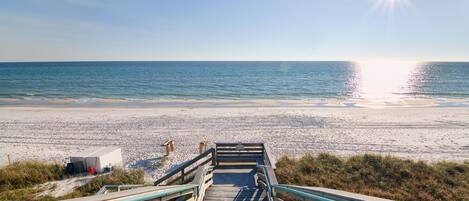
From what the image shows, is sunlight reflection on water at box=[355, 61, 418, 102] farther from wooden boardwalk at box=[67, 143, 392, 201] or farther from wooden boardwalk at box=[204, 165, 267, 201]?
wooden boardwalk at box=[204, 165, 267, 201]

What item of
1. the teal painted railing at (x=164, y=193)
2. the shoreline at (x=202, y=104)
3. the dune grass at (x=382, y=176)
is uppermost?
the teal painted railing at (x=164, y=193)

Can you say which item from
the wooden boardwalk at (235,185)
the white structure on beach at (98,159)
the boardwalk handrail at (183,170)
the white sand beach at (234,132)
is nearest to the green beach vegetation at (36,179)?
the white structure on beach at (98,159)

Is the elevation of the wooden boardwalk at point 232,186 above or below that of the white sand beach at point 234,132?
above

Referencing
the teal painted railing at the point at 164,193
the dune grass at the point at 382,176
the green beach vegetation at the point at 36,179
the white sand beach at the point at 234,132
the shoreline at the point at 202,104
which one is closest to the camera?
the teal painted railing at the point at 164,193

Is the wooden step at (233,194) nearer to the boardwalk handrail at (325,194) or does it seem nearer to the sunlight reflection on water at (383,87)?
the boardwalk handrail at (325,194)

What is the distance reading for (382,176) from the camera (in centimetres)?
856

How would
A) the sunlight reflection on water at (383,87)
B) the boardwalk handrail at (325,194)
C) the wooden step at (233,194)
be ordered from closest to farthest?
the boardwalk handrail at (325,194), the wooden step at (233,194), the sunlight reflection on water at (383,87)

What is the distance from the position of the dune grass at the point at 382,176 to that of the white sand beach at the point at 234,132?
297 cm

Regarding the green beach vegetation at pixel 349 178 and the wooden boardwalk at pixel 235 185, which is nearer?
the wooden boardwalk at pixel 235 185

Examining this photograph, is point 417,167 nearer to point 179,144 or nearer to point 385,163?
point 385,163

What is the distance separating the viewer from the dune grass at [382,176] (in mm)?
7160

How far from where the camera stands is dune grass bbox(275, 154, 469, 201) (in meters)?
7.16

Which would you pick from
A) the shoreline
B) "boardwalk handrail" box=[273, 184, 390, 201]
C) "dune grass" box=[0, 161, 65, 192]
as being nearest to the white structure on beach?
"dune grass" box=[0, 161, 65, 192]

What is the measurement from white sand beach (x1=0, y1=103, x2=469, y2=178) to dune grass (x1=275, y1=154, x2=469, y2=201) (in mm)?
2973
